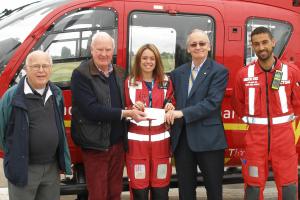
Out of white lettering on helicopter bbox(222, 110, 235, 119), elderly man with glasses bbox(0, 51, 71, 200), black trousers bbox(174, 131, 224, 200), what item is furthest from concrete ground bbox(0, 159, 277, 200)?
elderly man with glasses bbox(0, 51, 71, 200)

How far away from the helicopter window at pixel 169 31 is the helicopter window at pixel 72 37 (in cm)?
28

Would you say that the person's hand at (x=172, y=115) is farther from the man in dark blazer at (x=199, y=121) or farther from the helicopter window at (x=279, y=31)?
the helicopter window at (x=279, y=31)

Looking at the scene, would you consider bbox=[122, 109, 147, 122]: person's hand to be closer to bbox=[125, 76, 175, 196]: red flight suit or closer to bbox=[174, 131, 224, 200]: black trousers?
bbox=[125, 76, 175, 196]: red flight suit

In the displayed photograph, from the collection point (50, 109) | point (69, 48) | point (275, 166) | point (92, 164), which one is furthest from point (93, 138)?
point (275, 166)

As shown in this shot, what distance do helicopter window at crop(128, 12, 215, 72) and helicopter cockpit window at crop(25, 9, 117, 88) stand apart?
0.28 m

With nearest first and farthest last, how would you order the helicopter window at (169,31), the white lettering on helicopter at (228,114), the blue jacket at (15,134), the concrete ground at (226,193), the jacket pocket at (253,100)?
1. the blue jacket at (15,134)
2. the jacket pocket at (253,100)
3. the helicopter window at (169,31)
4. the white lettering on helicopter at (228,114)
5. the concrete ground at (226,193)

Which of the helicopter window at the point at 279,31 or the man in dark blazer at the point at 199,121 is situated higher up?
the helicopter window at the point at 279,31

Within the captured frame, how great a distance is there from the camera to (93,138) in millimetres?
3857

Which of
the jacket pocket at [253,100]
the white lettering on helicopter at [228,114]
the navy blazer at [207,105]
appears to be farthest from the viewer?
the white lettering on helicopter at [228,114]

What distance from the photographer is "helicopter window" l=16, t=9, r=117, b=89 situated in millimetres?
4477

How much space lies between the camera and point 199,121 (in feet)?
13.1

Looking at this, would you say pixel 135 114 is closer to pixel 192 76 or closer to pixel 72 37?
pixel 192 76

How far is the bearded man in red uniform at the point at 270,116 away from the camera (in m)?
4.00

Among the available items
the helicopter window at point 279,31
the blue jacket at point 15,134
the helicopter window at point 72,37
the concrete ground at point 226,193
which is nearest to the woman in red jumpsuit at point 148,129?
the helicopter window at point 72,37
